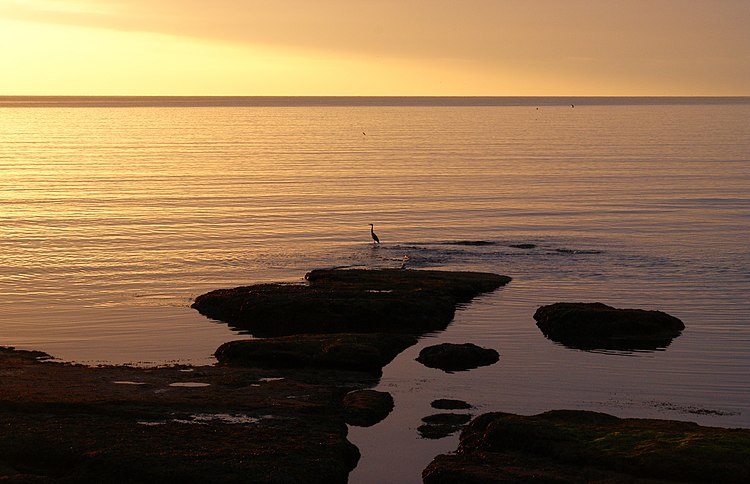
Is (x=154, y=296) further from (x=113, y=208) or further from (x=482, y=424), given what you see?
(x=113, y=208)

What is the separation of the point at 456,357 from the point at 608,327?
627 centimetres

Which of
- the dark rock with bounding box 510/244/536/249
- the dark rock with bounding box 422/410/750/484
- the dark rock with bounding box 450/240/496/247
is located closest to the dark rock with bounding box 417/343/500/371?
the dark rock with bounding box 422/410/750/484

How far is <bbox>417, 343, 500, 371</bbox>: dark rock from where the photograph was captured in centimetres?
2733

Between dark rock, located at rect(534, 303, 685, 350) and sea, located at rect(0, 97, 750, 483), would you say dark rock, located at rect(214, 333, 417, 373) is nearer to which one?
sea, located at rect(0, 97, 750, 483)

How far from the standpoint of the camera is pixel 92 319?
33500 millimetres

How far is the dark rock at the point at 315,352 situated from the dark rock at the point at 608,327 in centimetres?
571

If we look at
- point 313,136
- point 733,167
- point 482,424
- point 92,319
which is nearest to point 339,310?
point 92,319

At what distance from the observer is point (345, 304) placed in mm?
32344

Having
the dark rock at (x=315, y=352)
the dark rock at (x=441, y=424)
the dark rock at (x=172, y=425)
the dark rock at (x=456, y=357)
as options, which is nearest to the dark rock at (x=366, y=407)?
the dark rock at (x=172, y=425)

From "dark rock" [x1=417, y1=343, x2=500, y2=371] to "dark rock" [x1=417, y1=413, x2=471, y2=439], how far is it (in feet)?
14.0

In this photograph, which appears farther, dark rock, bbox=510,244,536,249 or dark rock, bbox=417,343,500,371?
dark rock, bbox=510,244,536,249

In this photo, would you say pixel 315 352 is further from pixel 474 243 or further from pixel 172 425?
pixel 474 243

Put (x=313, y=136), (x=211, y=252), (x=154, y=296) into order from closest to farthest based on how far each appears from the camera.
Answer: (x=154, y=296) → (x=211, y=252) → (x=313, y=136)

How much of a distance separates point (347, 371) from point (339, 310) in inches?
227
